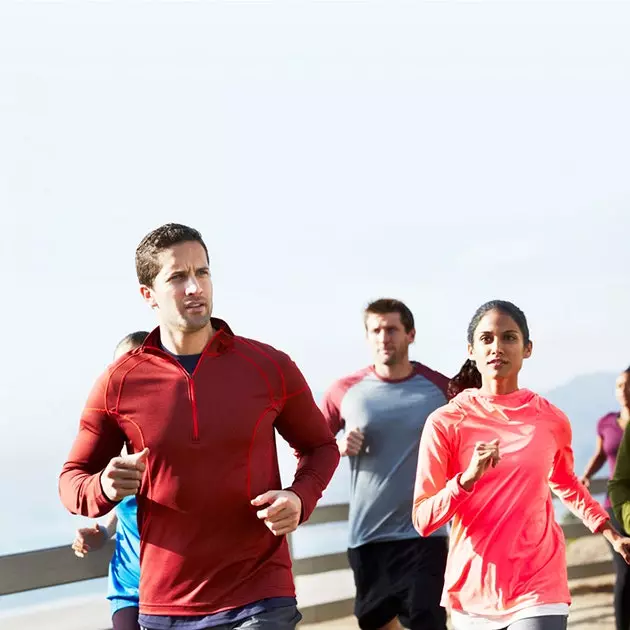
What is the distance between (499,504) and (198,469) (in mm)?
1382

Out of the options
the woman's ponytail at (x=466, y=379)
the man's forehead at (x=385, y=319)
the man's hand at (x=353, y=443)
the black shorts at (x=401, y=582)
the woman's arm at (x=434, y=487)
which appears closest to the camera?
the woman's arm at (x=434, y=487)

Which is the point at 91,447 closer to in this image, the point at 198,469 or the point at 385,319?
the point at 198,469

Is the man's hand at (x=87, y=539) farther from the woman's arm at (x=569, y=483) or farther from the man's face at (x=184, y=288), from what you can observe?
the woman's arm at (x=569, y=483)

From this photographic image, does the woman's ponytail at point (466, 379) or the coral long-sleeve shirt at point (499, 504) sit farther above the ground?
the woman's ponytail at point (466, 379)

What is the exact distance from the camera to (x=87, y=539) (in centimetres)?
639

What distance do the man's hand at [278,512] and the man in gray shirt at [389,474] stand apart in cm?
342

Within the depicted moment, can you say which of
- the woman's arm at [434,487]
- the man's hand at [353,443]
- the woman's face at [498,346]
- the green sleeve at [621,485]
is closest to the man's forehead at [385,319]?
the man's hand at [353,443]

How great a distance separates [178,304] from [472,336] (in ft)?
5.11

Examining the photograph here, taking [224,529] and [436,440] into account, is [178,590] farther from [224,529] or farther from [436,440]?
[436,440]

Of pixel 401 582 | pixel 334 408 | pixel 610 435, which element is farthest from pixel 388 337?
pixel 610 435

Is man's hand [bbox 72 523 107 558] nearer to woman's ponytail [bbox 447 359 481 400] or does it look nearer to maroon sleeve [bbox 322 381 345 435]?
woman's ponytail [bbox 447 359 481 400]

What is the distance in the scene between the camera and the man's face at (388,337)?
8.22 metres

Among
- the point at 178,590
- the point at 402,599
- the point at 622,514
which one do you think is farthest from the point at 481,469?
the point at 402,599

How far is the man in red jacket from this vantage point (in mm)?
4531
